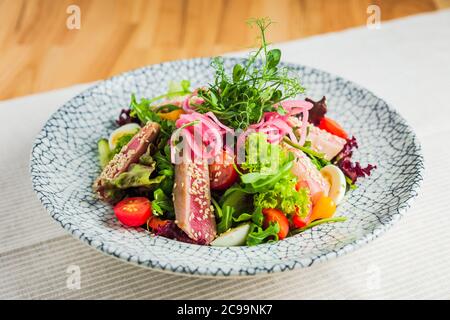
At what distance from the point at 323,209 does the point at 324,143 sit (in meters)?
0.54

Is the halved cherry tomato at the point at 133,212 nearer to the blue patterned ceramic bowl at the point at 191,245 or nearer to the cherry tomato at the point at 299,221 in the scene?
the blue patterned ceramic bowl at the point at 191,245

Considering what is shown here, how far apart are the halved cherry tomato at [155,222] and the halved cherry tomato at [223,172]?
1.15 feet

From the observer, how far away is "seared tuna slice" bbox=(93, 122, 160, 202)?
Result: 331 centimetres

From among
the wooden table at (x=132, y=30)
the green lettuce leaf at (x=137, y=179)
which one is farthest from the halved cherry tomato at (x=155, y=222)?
the wooden table at (x=132, y=30)

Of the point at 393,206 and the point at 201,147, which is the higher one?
the point at 201,147

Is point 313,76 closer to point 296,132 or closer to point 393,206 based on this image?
point 296,132

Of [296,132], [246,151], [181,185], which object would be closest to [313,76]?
[296,132]

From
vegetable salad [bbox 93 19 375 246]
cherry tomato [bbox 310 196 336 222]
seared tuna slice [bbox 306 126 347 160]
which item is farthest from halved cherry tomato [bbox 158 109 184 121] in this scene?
cherry tomato [bbox 310 196 336 222]

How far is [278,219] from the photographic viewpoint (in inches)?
120

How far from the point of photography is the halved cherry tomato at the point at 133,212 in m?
3.08

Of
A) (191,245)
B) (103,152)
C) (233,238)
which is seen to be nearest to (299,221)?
(233,238)

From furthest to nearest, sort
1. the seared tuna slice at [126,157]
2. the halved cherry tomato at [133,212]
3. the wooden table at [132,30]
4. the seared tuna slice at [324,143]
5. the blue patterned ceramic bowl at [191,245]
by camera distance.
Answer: the wooden table at [132,30]
the seared tuna slice at [324,143]
the seared tuna slice at [126,157]
the halved cherry tomato at [133,212]
the blue patterned ceramic bowl at [191,245]

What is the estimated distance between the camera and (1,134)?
4.32 meters

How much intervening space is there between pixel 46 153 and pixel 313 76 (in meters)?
1.82
